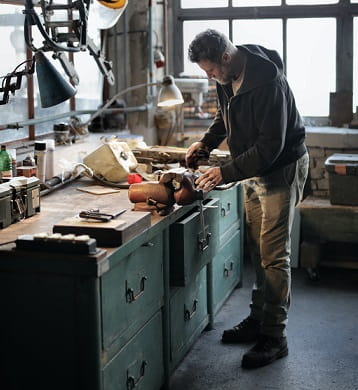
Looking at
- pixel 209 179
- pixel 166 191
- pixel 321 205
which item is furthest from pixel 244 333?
pixel 321 205

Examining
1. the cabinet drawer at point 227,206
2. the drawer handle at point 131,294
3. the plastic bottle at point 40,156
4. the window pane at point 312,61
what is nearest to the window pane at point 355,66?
the window pane at point 312,61

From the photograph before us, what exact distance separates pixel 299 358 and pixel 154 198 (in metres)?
1.19

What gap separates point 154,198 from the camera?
3059 millimetres

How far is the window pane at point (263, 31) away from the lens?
530 centimetres

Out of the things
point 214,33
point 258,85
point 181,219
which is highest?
point 214,33

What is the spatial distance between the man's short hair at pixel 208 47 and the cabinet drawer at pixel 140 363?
1152mm

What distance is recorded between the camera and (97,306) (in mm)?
2371

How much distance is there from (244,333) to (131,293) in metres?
1.27

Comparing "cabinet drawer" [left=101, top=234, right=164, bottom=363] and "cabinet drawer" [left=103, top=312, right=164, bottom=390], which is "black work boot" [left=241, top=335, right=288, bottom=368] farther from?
"cabinet drawer" [left=101, top=234, right=164, bottom=363]

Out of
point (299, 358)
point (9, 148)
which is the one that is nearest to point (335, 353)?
point (299, 358)

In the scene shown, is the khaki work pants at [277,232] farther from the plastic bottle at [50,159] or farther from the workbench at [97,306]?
the plastic bottle at [50,159]

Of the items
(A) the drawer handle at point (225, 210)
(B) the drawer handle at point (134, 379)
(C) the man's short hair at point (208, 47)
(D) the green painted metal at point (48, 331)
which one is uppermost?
(C) the man's short hair at point (208, 47)

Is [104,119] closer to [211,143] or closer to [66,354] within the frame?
[211,143]

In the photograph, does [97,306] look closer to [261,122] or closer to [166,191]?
[166,191]
